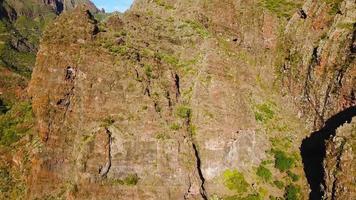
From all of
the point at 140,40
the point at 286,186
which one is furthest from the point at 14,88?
the point at 286,186

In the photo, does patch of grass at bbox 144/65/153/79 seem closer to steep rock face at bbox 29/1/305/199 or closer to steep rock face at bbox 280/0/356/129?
steep rock face at bbox 29/1/305/199

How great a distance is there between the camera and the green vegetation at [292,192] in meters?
58.8

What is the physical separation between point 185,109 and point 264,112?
35.4ft

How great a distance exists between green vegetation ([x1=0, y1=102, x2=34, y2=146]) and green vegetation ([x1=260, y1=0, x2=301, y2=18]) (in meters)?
38.0

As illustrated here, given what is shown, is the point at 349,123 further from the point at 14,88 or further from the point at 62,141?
the point at 14,88

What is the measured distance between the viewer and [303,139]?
65.2 metres

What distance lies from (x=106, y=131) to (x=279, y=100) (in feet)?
82.5

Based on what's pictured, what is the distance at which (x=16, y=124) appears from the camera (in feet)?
232

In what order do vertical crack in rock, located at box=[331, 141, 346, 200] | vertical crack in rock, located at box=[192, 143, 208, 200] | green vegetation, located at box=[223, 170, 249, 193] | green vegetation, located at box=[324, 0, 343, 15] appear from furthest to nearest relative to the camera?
green vegetation, located at box=[324, 0, 343, 15] → green vegetation, located at box=[223, 170, 249, 193] → vertical crack in rock, located at box=[192, 143, 208, 200] → vertical crack in rock, located at box=[331, 141, 346, 200]

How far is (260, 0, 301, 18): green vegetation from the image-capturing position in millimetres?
→ 75350

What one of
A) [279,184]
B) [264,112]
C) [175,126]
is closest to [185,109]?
[175,126]

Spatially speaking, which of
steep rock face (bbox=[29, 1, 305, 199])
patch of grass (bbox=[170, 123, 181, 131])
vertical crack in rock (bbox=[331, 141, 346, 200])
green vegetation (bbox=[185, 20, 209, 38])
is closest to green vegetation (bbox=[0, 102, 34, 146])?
steep rock face (bbox=[29, 1, 305, 199])

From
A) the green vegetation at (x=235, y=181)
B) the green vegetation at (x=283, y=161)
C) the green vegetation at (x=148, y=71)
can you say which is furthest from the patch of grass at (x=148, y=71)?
the green vegetation at (x=283, y=161)

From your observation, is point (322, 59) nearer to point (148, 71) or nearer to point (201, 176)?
point (201, 176)
